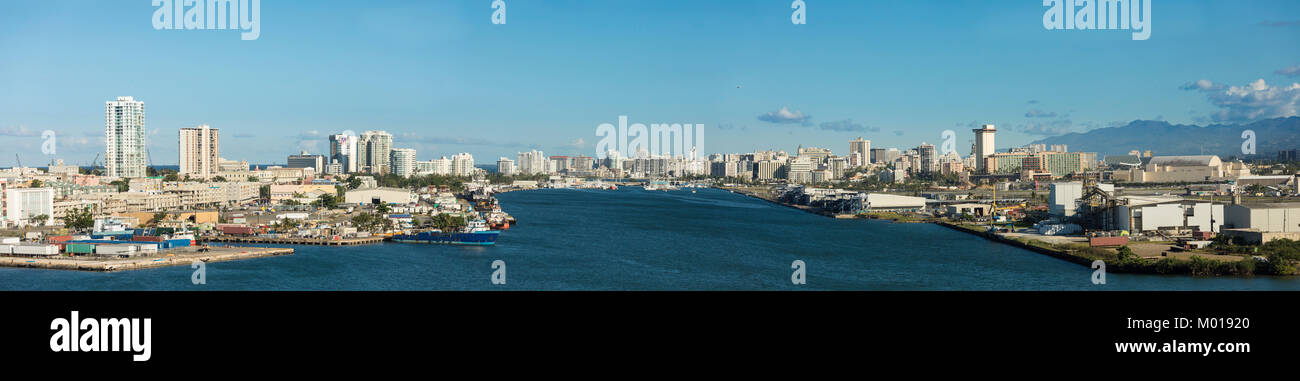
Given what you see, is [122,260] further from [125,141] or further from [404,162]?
[404,162]

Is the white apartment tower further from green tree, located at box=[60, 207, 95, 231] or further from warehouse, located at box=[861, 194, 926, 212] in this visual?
green tree, located at box=[60, 207, 95, 231]

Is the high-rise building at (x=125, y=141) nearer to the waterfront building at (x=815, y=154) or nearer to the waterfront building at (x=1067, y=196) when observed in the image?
the waterfront building at (x=1067, y=196)

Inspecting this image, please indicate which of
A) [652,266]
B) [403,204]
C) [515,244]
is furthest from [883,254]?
[403,204]

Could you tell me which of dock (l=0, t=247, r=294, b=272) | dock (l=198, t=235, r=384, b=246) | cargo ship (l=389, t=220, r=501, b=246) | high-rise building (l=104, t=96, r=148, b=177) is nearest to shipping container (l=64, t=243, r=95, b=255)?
dock (l=0, t=247, r=294, b=272)

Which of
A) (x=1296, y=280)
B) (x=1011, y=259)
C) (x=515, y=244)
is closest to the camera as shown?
(x=1296, y=280)
